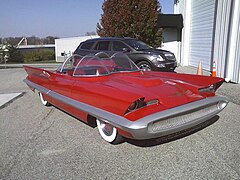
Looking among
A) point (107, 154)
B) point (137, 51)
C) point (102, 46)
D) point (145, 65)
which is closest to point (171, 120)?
point (107, 154)

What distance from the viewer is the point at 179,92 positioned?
3.15 meters

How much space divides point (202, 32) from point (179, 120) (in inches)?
376

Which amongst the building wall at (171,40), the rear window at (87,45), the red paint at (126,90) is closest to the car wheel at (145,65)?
the rear window at (87,45)

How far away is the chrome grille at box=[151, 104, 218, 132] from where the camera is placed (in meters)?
2.71

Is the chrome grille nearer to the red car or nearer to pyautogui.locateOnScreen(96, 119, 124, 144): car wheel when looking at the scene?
the red car

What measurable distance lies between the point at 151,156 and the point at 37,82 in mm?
3362

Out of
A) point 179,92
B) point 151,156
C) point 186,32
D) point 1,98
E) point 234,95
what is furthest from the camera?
point 186,32

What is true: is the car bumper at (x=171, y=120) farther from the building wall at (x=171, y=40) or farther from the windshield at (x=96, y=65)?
the building wall at (x=171, y=40)

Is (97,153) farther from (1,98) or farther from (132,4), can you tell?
(132,4)

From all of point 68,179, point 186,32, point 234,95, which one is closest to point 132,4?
point 186,32

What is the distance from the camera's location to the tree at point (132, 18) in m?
21.8

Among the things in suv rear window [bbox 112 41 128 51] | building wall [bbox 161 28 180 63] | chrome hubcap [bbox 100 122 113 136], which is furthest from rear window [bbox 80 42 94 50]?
building wall [bbox 161 28 180 63]

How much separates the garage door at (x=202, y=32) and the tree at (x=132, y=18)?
988 cm

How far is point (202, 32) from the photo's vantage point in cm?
1116
